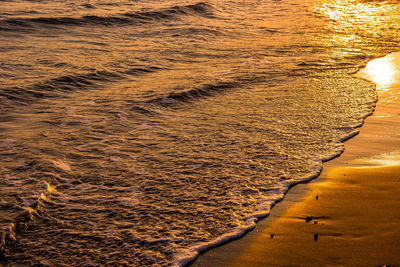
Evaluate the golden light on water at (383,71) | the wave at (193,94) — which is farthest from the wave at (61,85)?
the golden light on water at (383,71)

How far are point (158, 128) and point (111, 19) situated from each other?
9900mm

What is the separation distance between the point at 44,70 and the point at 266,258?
295 inches

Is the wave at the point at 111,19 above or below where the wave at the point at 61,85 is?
above

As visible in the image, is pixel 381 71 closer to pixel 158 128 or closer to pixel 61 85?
pixel 158 128

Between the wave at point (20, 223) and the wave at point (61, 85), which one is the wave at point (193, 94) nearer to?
the wave at point (61, 85)

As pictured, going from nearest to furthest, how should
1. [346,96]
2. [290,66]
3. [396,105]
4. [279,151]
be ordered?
1. [279,151]
2. [396,105]
3. [346,96]
4. [290,66]

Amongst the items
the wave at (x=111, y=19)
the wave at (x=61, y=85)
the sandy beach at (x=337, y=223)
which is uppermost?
the wave at (x=111, y=19)

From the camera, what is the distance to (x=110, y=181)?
15.4 ft

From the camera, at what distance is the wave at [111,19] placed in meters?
13.7

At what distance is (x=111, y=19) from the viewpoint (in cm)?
1516

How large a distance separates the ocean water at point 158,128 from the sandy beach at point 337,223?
0.56 feet

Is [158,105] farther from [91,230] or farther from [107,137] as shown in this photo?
[91,230]

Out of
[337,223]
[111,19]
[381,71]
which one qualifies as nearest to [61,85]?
[337,223]

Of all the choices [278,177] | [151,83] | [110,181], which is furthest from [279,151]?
[151,83]
